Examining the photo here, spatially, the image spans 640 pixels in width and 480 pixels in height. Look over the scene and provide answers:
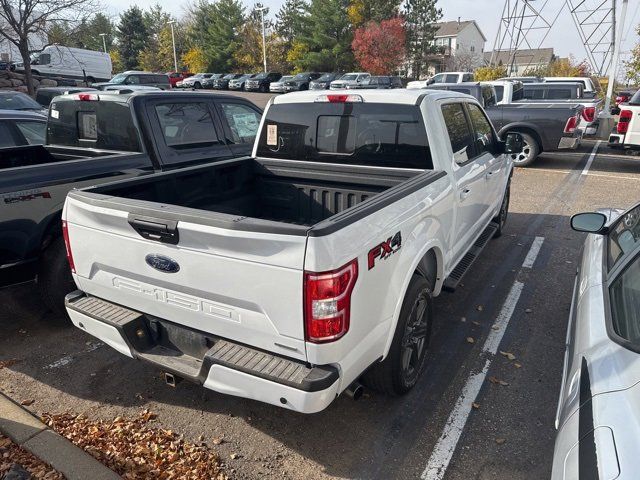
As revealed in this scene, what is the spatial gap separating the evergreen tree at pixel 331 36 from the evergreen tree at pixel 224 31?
1056 centimetres

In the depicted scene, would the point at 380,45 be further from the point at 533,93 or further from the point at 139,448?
the point at 139,448

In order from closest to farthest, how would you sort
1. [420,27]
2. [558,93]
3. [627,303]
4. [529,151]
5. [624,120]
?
[627,303] → [624,120] → [529,151] → [558,93] → [420,27]

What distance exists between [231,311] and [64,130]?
4391mm

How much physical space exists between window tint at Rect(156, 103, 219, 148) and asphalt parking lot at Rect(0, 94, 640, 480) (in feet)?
7.29

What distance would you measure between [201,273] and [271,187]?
196 centimetres

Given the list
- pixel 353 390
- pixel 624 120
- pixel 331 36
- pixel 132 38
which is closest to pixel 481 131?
pixel 353 390

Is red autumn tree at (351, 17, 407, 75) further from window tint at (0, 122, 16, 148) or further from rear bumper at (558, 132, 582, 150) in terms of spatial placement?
window tint at (0, 122, 16, 148)

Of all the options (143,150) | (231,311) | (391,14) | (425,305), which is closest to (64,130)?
(143,150)

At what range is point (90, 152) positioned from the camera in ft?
17.1

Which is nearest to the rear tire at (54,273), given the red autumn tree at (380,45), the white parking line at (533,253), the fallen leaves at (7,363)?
the fallen leaves at (7,363)

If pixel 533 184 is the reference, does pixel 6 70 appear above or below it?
above

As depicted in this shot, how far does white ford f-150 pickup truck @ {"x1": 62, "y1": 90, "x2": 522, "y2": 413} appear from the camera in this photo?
2225 millimetres

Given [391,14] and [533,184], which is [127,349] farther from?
[391,14]

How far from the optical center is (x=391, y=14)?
4681 cm
